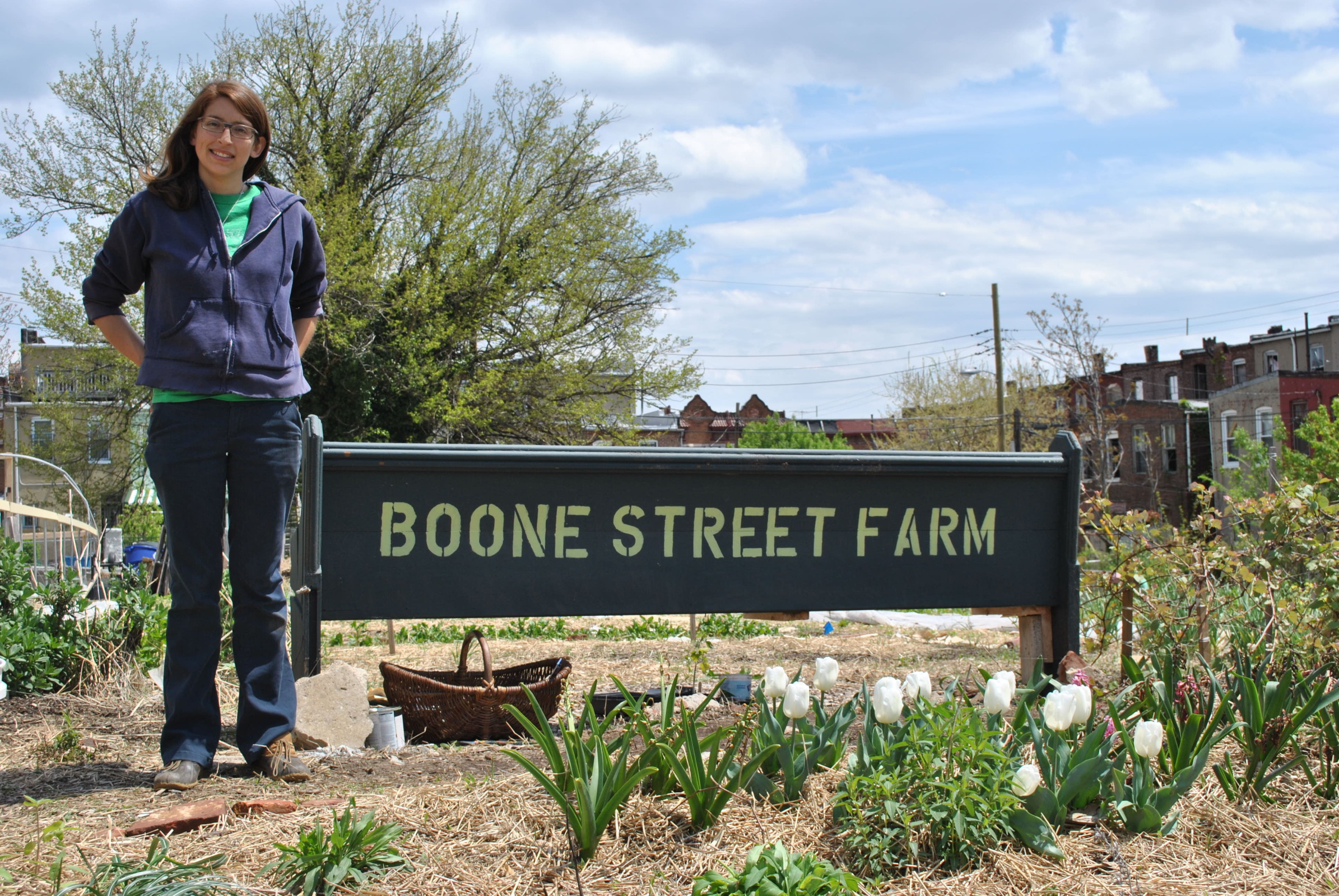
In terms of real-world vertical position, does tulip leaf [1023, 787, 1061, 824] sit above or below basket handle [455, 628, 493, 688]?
below

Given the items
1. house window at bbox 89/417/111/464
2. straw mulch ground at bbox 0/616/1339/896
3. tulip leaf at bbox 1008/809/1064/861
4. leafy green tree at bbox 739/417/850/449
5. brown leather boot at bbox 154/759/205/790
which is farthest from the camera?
leafy green tree at bbox 739/417/850/449

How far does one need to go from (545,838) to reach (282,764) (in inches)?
39.2

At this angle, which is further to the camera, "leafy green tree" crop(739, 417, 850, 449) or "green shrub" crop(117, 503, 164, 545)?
"leafy green tree" crop(739, 417, 850, 449)

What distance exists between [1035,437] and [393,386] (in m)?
28.1

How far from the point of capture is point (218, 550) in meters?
3.01

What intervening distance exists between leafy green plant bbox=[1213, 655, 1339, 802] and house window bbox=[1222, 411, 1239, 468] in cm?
4480

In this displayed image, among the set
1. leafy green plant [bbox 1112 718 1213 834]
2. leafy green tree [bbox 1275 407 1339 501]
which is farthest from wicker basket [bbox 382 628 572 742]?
leafy green tree [bbox 1275 407 1339 501]

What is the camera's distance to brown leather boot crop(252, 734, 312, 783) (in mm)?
2910

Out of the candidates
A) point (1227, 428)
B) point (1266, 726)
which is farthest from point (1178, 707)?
point (1227, 428)

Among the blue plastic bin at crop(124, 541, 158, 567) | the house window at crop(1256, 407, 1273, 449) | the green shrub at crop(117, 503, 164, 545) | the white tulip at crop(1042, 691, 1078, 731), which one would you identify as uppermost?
the house window at crop(1256, 407, 1273, 449)

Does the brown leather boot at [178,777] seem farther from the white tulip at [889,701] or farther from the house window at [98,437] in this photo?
the house window at [98,437]

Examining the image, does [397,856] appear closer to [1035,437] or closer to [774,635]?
[774,635]

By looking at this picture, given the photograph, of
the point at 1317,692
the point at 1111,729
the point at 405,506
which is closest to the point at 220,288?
the point at 405,506

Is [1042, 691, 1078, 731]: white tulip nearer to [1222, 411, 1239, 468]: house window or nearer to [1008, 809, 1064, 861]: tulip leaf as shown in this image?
[1008, 809, 1064, 861]: tulip leaf
